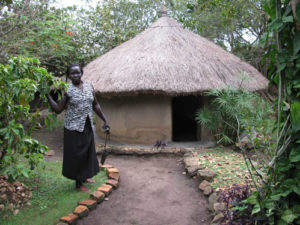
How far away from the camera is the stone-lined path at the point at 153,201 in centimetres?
323

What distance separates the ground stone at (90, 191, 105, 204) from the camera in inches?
138

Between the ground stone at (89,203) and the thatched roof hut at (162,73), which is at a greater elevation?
the thatched roof hut at (162,73)

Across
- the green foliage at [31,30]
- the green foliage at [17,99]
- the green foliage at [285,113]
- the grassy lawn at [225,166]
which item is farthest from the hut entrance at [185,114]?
the green foliage at [285,113]

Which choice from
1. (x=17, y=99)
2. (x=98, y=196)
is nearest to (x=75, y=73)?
(x=17, y=99)

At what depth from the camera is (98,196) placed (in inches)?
140

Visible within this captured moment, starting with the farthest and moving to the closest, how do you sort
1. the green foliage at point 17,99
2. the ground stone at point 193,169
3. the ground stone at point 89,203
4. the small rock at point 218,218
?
the ground stone at point 193,169
the ground stone at point 89,203
the small rock at point 218,218
the green foliage at point 17,99

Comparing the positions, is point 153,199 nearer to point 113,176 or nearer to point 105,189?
point 105,189

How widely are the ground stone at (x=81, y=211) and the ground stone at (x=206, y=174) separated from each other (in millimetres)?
1939

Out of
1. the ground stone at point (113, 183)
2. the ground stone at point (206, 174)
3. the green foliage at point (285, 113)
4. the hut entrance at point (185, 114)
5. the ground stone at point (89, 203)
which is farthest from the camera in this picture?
the hut entrance at point (185, 114)

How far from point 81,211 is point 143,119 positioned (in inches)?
147

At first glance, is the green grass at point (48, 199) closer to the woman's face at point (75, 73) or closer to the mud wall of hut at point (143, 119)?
the woman's face at point (75, 73)

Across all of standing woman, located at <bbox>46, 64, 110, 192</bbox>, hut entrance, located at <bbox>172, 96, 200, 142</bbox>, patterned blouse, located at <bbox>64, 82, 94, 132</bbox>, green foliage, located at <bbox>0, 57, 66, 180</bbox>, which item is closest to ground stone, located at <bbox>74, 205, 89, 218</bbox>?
standing woman, located at <bbox>46, 64, 110, 192</bbox>

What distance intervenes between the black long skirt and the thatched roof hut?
272cm

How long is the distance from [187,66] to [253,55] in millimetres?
4971
